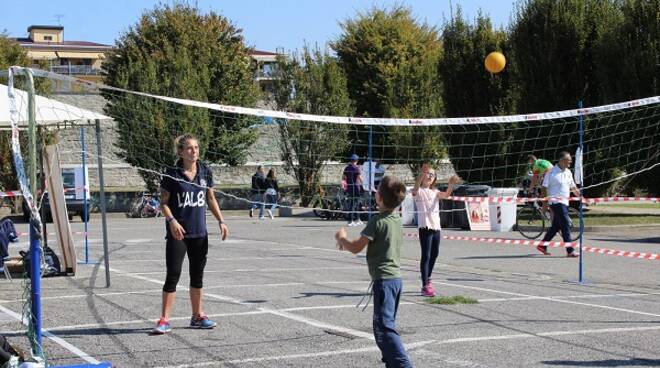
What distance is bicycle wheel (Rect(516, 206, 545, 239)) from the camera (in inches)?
851

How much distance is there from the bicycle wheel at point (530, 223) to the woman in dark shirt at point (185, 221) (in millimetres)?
13696

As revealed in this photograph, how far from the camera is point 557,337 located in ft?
28.5

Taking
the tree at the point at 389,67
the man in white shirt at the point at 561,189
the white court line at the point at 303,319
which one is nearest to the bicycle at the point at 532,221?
the man in white shirt at the point at 561,189

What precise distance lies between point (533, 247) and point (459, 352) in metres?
11.8

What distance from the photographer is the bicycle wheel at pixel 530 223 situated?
851 inches

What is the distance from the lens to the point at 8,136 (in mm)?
32219

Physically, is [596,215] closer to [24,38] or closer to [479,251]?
[479,251]

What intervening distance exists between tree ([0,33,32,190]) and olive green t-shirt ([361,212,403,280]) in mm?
22918

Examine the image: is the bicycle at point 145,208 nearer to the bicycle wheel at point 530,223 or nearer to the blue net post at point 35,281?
the bicycle wheel at point 530,223

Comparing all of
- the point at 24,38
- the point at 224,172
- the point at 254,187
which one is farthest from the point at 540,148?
the point at 24,38

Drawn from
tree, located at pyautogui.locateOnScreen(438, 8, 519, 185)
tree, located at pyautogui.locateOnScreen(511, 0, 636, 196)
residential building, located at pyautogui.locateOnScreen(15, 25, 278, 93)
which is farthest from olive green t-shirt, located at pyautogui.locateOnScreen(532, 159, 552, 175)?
residential building, located at pyautogui.locateOnScreen(15, 25, 278, 93)

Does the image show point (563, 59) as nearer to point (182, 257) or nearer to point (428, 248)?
point (428, 248)

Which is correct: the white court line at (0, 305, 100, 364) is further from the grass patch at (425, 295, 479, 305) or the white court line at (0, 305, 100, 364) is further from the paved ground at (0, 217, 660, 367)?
the grass patch at (425, 295, 479, 305)

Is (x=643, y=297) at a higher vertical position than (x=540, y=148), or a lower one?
lower
